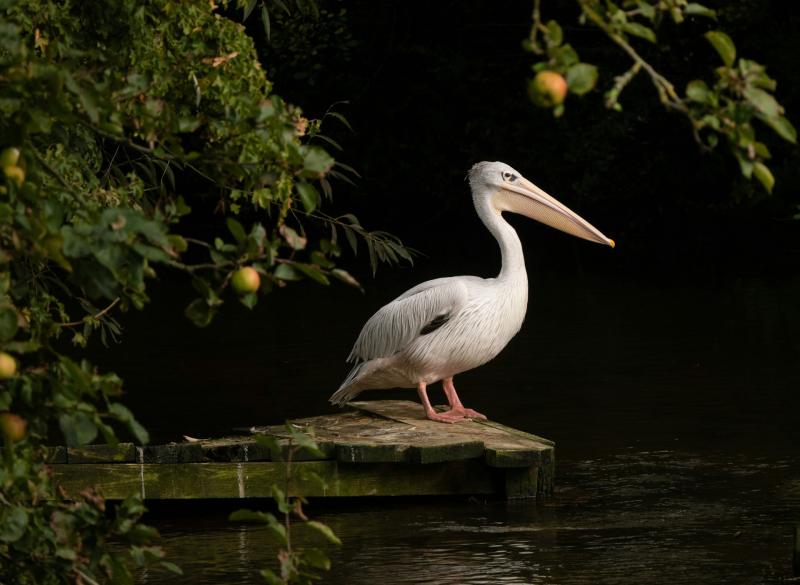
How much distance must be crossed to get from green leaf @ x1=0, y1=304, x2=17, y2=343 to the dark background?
707cm

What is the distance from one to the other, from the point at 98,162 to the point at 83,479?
158 centimetres

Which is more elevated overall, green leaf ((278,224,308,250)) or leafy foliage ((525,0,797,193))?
leafy foliage ((525,0,797,193))

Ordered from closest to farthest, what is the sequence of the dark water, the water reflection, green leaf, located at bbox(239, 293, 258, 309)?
green leaf, located at bbox(239, 293, 258, 309) → the water reflection → the dark water

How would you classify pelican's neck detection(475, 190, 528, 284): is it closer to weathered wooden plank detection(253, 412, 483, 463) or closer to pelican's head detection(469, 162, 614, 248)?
pelican's head detection(469, 162, 614, 248)

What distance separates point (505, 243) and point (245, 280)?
230 inches

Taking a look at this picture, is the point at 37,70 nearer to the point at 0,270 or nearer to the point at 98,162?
the point at 0,270

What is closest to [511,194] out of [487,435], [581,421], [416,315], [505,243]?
[505,243]

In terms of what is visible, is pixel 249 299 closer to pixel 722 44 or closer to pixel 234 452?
pixel 722 44

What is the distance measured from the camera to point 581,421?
9.88 meters

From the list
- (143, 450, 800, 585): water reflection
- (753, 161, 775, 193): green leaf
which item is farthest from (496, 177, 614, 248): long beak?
(753, 161, 775, 193): green leaf

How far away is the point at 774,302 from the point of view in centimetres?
1545

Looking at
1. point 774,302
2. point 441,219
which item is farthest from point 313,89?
point 774,302

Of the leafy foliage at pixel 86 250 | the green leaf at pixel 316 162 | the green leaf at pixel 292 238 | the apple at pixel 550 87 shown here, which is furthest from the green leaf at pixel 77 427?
the apple at pixel 550 87

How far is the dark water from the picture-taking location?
6.75m
